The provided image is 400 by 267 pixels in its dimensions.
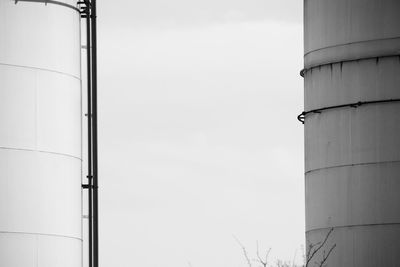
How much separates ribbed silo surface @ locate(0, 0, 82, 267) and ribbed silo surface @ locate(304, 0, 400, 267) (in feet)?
22.3

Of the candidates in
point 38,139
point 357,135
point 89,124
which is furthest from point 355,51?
point 38,139

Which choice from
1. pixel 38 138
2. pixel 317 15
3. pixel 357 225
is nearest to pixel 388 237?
pixel 357 225

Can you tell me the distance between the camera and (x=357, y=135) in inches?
1276

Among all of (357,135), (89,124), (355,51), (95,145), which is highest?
(355,51)

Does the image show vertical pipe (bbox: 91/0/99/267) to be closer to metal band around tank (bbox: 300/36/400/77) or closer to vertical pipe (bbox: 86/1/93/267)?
vertical pipe (bbox: 86/1/93/267)

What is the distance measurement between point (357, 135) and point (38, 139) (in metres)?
8.42

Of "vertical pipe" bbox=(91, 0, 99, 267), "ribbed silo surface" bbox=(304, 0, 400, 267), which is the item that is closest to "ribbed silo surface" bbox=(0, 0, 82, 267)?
"vertical pipe" bbox=(91, 0, 99, 267)

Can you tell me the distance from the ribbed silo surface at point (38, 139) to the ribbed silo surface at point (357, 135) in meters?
6.80

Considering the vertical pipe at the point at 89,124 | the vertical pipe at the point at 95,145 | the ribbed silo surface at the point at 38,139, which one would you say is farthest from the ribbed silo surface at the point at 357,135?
the ribbed silo surface at the point at 38,139

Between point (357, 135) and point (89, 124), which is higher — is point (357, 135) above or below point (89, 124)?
below

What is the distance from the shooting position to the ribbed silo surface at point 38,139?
2839 cm

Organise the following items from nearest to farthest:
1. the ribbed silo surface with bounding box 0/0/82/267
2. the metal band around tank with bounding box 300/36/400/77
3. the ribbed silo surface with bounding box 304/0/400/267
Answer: the ribbed silo surface with bounding box 0/0/82/267, the ribbed silo surface with bounding box 304/0/400/267, the metal band around tank with bounding box 300/36/400/77

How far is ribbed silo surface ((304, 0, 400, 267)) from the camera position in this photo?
31812mm

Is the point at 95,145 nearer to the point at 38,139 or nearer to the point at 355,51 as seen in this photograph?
the point at 38,139
